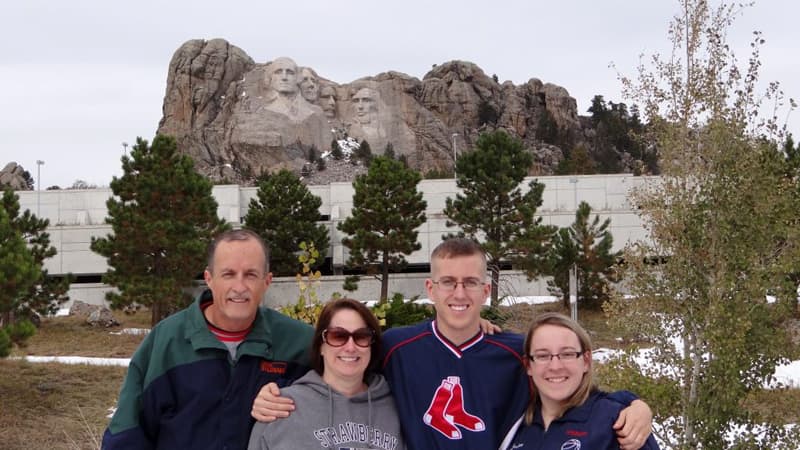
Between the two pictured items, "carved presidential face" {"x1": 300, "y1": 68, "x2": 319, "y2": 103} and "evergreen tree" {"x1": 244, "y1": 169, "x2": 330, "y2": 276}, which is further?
"carved presidential face" {"x1": 300, "y1": 68, "x2": 319, "y2": 103}

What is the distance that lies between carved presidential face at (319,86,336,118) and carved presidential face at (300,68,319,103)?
1307mm

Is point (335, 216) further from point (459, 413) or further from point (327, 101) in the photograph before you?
point (327, 101)

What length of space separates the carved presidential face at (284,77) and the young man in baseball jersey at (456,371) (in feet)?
186

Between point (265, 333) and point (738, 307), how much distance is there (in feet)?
19.0

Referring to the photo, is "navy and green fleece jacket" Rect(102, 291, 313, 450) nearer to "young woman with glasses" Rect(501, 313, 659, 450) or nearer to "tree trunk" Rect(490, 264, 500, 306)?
"young woman with glasses" Rect(501, 313, 659, 450)

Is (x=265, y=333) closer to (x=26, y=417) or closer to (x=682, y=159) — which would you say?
(x=682, y=159)

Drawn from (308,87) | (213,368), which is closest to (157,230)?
(213,368)

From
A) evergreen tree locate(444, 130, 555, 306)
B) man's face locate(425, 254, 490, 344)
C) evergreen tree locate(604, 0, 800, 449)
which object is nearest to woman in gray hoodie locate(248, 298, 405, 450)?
man's face locate(425, 254, 490, 344)

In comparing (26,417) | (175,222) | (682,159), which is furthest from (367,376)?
(175,222)

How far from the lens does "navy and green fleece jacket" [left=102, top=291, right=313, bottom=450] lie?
2.91m

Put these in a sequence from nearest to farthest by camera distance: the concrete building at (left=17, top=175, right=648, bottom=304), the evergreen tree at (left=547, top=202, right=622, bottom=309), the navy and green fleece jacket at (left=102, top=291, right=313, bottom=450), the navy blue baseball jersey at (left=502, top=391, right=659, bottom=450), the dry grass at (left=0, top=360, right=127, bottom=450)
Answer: the navy blue baseball jersey at (left=502, top=391, right=659, bottom=450)
the navy and green fleece jacket at (left=102, top=291, right=313, bottom=450)
the dry grass at (left=0, top=360, right=127, bottom=450)
the evergreen tree at (left=547, top=202, right=622, bottom=309)
the concrete building at (left=17, top=175, right=648, bottom=304)

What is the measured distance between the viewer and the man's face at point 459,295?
2.95 meters

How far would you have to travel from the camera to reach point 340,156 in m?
58.5

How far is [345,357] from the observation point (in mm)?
2809
